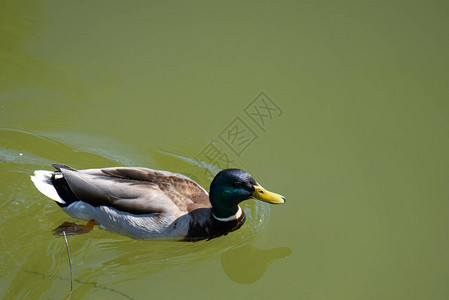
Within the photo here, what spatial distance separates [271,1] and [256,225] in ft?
13.9

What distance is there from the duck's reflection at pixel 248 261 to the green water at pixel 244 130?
0.8 inches

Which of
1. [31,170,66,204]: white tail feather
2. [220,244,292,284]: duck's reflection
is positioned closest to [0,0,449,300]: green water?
[220,244,292,284]: duck's reflection

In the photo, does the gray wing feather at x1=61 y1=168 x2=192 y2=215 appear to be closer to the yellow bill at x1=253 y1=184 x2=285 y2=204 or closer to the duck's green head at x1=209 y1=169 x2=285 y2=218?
the duck's green head at x1=209 y1=169 x2=285 y2=218

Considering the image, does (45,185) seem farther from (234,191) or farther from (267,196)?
(267,196)

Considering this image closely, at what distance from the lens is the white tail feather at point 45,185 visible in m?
5.12

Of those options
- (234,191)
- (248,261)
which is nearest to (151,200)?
(234,191)

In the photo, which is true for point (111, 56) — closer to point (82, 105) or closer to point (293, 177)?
point (82, 105)

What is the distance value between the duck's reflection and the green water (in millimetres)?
19

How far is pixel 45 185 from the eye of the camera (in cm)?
518

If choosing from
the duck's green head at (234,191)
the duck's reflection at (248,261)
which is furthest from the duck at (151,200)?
the duck's reflection at (248,261)

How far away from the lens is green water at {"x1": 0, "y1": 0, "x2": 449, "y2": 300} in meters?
4.69

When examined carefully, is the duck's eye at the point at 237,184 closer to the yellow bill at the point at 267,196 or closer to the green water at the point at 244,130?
the yellow bill at the point at 267,196

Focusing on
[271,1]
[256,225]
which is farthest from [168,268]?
→ [271,1]

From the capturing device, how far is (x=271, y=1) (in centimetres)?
806
